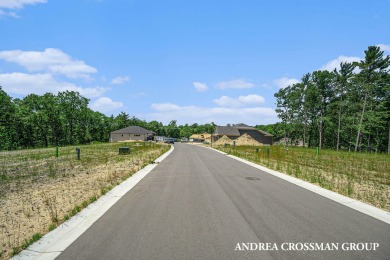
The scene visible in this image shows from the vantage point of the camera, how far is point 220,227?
5266 mm

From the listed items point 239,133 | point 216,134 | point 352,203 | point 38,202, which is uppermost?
point 239,133

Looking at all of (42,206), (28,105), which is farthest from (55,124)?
(42,206)

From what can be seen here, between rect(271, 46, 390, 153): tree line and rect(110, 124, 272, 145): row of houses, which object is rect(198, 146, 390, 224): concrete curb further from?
rect(110, 124, 272, 145): row of houses

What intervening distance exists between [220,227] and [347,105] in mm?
58158

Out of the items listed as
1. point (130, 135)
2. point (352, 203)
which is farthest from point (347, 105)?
point (130, 135)

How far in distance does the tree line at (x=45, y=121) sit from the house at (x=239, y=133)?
4696 cm

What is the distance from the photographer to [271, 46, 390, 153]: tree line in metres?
43.6

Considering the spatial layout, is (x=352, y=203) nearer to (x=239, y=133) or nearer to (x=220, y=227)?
(x=220, y=227)

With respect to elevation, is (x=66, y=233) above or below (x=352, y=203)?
below

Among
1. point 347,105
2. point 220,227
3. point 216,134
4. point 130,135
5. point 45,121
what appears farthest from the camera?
point 216,134

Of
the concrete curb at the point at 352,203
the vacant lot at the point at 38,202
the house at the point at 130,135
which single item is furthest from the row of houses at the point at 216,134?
the concrete curb at the point at 352,203

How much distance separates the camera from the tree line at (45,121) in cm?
6188

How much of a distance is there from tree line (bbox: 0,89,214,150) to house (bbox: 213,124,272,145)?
47.0 meters

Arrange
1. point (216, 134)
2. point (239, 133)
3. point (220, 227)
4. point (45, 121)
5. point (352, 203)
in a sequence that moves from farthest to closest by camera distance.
Result: point (239, 133), point (216, 134), point (45, 121), point (352, 203), point (220, 227)
